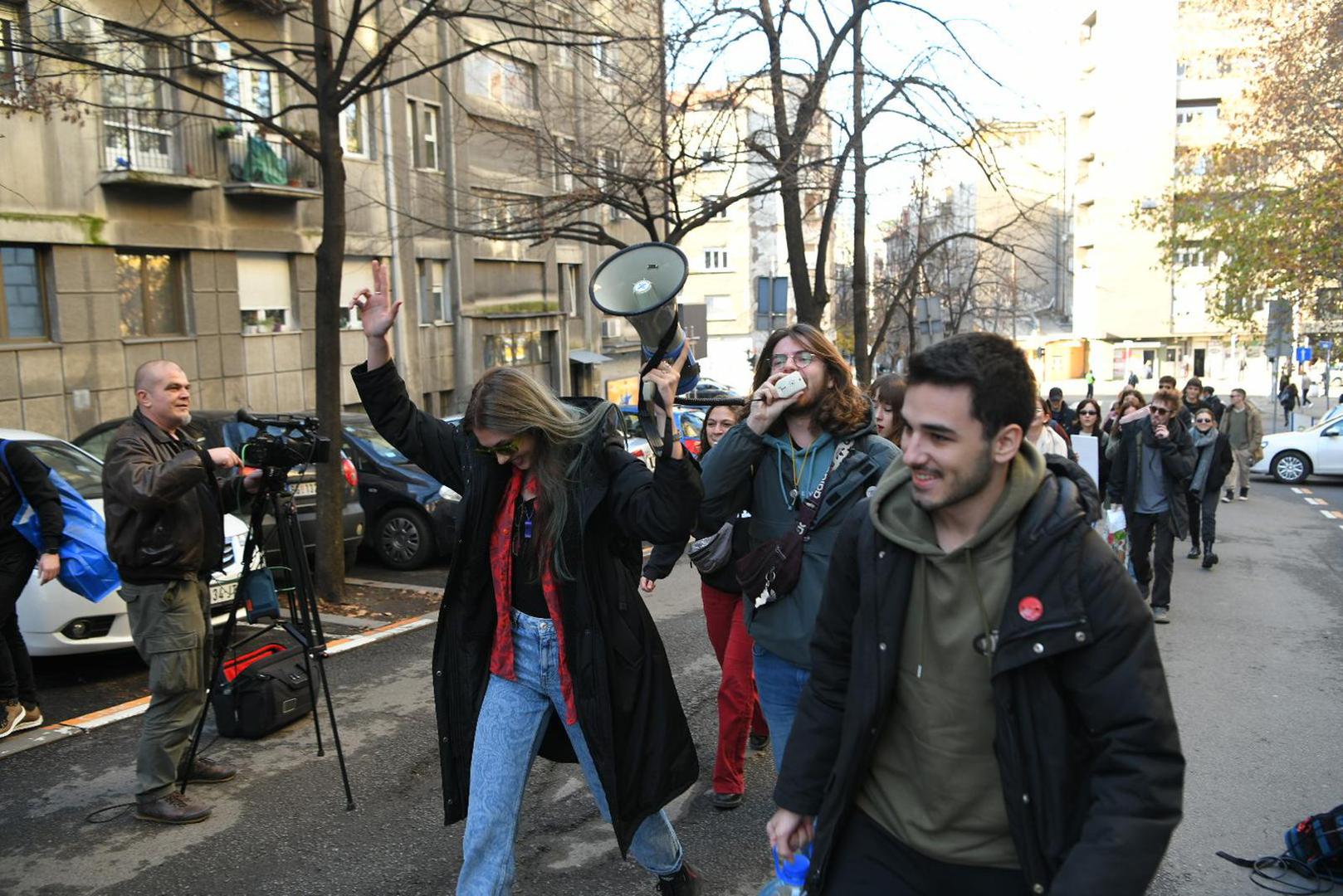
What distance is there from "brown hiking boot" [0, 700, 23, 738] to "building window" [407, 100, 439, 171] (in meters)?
19.6

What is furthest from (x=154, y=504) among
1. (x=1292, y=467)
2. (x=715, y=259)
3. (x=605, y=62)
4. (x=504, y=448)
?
(x=715, y=259)

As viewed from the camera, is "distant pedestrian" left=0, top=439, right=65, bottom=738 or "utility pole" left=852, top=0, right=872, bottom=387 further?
"utility pole" left=852, top=0, right=872, bottom=387

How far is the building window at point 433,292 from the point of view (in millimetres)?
24891

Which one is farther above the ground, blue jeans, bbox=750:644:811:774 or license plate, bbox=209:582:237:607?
blue jeans, bbox=750:644:811:774

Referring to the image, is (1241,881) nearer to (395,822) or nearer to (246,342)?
(395,822)

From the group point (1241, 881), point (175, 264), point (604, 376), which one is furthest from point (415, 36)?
point (1241, 881)

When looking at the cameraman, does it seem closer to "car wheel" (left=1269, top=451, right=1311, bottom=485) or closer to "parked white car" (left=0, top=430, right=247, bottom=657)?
Result: "parked white car" (left=0, top=430, right=247, bottom=657)

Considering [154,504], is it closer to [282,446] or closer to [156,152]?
[282,446]

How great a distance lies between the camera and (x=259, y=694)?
579cm

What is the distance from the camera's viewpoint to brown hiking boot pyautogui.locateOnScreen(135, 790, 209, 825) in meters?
4.78

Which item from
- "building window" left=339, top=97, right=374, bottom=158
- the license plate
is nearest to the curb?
the license plate

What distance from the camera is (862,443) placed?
13.2 feet

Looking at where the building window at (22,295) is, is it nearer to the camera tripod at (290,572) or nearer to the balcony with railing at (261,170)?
the balcony with railing at (261,170)

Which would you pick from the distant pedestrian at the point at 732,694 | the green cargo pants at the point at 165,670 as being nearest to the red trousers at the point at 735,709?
the distant pedestrian at the point at 732,694
